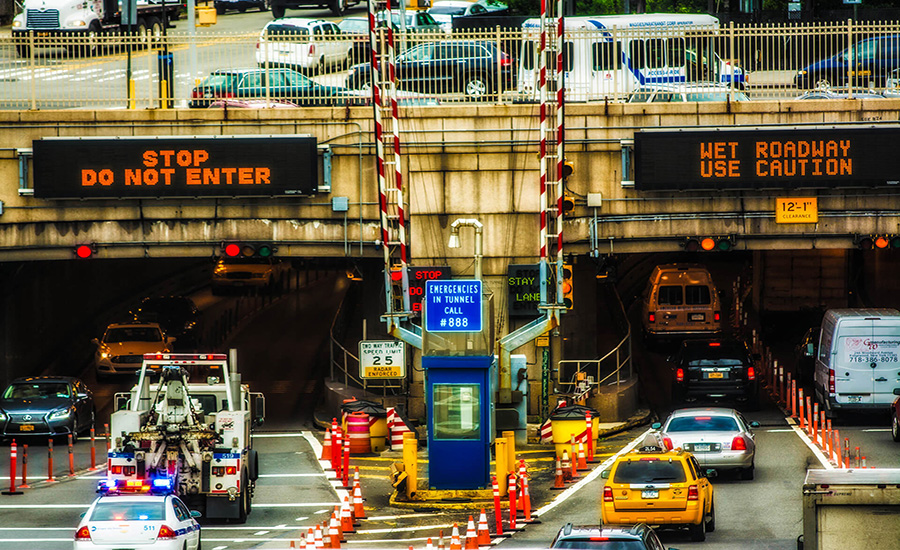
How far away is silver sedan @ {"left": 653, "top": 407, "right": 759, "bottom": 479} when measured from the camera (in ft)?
82.4

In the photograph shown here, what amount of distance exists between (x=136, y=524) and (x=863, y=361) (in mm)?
17237

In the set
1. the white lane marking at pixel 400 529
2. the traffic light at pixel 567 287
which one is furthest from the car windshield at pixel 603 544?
the traffic light at pixel 567 287

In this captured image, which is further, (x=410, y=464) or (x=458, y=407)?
(x=458, y=407)

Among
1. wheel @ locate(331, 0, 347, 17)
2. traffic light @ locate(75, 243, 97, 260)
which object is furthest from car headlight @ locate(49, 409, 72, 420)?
wheel @ locate(331, 0, 347, 17)

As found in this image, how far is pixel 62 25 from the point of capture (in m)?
49.2

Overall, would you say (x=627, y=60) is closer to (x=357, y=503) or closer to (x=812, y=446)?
(x=812, y=446)

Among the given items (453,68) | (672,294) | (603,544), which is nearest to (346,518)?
(603,544)

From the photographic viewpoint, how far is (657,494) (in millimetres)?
20516

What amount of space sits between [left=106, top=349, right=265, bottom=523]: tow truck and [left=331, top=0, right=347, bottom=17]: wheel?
112 ft

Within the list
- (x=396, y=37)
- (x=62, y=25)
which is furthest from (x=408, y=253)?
(x=62, y=25)

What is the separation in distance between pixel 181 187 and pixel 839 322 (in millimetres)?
13656

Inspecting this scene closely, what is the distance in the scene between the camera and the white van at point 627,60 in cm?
3109

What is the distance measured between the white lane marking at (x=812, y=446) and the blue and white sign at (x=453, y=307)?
677 centimetres

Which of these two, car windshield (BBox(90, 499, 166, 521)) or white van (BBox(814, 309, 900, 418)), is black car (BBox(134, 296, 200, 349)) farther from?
car windshield (BBox(90, 499, 166, 521))
